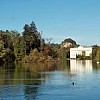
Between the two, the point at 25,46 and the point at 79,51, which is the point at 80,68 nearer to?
the point at 25,46

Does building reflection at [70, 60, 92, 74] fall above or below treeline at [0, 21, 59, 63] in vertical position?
below

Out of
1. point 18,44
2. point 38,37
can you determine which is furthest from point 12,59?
point 38,37

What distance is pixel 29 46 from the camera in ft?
399

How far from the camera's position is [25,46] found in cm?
11575

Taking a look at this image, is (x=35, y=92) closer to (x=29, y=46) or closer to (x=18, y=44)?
(x=18, y=44)

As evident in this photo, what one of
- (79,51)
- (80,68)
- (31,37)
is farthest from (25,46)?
(79,51)

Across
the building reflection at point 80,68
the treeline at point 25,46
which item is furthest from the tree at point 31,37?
the building reflection at point 80,68

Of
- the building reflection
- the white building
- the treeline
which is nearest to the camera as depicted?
the building reflection

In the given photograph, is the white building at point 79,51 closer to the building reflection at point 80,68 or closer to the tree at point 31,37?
the tree at point 31,37

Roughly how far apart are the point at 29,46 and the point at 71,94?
90939 mm

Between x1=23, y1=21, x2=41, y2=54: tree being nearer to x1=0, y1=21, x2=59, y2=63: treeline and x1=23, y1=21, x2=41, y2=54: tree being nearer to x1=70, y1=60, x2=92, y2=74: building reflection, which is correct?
x1=0, y1=21, x2=59, y2=63: treeline

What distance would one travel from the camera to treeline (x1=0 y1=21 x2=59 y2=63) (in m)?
110

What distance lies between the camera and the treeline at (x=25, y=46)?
110m

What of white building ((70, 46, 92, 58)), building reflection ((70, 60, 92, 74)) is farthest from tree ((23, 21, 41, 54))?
white building ((70, 46, 92, 58))
